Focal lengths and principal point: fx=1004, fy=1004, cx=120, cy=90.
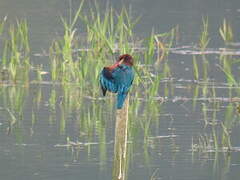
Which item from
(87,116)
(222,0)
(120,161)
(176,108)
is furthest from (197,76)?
(222,0)

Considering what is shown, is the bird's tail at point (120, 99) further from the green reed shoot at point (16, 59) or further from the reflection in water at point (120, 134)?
the green reed shoot at point (16, 59)

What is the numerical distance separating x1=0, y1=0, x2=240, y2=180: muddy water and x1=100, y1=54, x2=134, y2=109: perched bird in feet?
3.35

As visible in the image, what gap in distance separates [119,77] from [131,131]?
2.14 metres

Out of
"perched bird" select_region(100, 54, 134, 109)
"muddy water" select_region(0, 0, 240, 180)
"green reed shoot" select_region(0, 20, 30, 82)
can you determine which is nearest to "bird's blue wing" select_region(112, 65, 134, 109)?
"perched bird" select_region(100, 54, 134, 109)

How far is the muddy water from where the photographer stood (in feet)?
19.9

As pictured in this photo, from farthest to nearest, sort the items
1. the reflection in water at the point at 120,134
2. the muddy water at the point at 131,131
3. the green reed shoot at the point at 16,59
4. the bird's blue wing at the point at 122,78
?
the green reed shoot at the point at 16,59 → the muddy water at the point at 131,131 → the bird's blue wing at the point at 122,78 → the reflection in water at the point at 120,134

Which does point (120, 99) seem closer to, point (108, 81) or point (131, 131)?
point (108, 81)

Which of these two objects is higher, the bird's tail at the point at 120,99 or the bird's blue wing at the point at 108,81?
the bird's blue wing at the point at 108,81

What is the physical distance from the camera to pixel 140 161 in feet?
20.6

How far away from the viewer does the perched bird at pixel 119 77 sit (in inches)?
194

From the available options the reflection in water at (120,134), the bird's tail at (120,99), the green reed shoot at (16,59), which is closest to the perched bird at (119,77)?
the bird's tail at (120,99)

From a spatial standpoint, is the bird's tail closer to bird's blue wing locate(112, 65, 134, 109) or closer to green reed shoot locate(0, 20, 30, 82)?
bird's blue wing locate(112, 65, 134, 109)

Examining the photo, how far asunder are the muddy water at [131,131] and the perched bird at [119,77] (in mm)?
1022

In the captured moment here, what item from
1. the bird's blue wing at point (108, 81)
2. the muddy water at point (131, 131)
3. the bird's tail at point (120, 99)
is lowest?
the muddy water at point (131, 131)
